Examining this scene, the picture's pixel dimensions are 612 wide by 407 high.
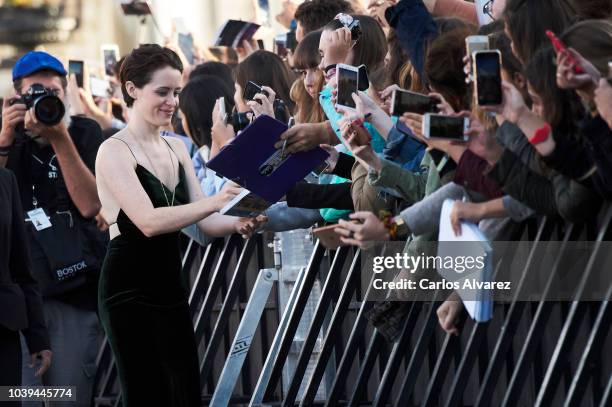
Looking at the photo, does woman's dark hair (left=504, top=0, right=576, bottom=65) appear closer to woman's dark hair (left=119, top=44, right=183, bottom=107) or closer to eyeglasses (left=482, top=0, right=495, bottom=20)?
eyeglasses (left=482, top=0, right=495, bottom=20)

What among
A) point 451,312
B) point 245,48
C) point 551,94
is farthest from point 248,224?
point 245,48

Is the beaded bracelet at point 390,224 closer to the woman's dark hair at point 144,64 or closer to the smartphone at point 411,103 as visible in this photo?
the smartphone at point 411,103

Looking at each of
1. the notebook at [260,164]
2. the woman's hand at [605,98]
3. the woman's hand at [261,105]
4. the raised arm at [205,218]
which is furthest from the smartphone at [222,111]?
the woman's hand at [605,98]

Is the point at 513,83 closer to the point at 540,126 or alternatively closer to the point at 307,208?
the point at 540,126

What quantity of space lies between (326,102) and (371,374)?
1.45 meters

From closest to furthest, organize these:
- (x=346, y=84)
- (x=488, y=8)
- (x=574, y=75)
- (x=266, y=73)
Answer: (x=574, y=75) < (x=346, y=84) < (x=488, y=8) < (x=266, y=73)

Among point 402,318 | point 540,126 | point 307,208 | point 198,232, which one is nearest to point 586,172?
point 540,126

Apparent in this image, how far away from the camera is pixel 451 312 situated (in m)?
6.31

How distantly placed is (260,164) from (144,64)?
1063 mm

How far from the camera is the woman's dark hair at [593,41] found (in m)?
5.43

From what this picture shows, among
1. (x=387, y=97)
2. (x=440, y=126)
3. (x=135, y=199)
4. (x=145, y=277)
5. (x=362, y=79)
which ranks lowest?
(x=145, y=277)

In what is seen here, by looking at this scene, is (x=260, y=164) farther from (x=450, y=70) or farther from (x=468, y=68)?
(x=468, y=68)

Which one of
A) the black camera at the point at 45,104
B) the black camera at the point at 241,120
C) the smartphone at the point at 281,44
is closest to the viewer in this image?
the black camera at the point at 241,120

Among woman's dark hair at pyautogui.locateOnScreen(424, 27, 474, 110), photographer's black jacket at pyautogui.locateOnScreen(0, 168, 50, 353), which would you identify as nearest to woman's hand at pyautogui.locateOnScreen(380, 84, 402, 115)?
woman's dark hair at pyautogui.locateOnScreen(424, 27, 474, 110)
